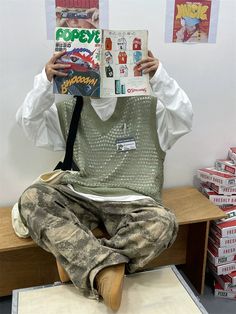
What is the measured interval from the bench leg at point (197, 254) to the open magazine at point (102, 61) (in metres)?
0.70

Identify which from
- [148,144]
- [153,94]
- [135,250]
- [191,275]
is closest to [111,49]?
[153,94]

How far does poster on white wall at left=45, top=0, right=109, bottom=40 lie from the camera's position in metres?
1.45

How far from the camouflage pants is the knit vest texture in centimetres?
14

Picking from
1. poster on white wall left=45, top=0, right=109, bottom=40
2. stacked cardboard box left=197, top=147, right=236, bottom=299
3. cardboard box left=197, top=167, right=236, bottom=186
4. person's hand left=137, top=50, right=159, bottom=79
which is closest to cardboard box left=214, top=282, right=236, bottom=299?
stacked cardboard box left=197, top=147, right=236, bottom=299

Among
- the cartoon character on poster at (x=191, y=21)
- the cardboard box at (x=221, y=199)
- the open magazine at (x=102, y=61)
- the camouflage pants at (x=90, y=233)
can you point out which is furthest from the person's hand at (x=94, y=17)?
the cardboard box at (x=221, y=199)

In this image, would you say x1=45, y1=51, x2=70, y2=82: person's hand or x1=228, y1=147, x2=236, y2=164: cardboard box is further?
x1=228, y1=147, x2=236, y2=164: cardboard box

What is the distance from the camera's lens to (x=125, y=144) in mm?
1513

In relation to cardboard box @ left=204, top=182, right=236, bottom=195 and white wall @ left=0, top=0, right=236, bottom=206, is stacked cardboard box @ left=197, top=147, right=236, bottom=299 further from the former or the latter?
white wall @ left=0, top=0, right=236, bottom=206

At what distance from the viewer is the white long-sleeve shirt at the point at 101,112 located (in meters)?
1.36

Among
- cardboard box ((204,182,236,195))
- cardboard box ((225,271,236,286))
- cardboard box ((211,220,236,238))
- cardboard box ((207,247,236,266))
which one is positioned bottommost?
cardboard box ((225,271,236,286))

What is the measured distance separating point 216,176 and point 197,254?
0.39 metres

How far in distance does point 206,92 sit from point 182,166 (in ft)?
1.31

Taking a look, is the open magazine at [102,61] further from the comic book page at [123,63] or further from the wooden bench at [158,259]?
the wooden bench at [158,259]

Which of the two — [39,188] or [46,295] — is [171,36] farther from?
[46,295]
